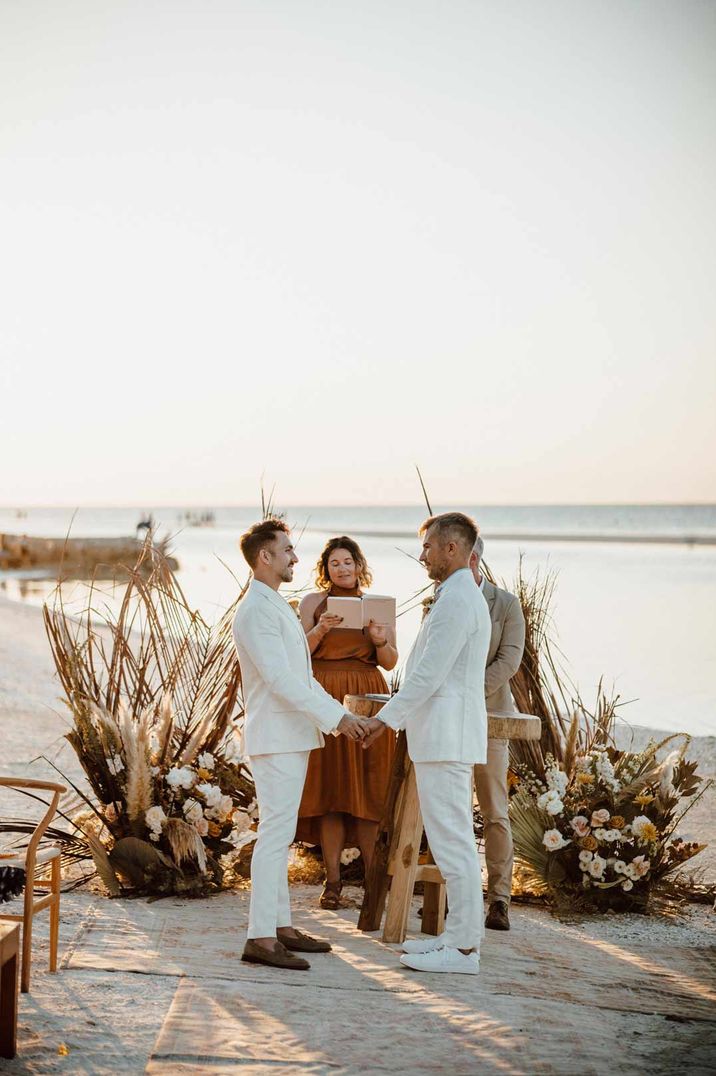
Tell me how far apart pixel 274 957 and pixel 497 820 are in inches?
54.0

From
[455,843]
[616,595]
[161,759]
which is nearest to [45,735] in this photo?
[161,759]

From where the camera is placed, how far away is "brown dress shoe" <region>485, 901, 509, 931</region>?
565 centimetres

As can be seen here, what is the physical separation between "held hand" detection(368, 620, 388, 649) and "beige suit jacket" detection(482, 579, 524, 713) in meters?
0.58

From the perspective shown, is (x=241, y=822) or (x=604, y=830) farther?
(x=241, y=822)

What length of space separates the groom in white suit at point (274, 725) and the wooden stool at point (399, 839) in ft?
1.41

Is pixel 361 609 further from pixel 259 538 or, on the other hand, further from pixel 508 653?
pixel 259 538

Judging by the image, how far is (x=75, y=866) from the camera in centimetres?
664

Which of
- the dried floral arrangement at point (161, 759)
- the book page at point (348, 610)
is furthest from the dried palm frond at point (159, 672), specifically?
the book page at point (348, 610)

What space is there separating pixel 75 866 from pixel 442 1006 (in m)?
2.87

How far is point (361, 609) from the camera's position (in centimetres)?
604

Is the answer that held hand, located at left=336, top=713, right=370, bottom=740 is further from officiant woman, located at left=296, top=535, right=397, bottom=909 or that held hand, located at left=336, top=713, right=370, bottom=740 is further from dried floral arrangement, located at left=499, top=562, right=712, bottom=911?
dried floral arrangement, located at left=499, top=562, right=712, bottom=911

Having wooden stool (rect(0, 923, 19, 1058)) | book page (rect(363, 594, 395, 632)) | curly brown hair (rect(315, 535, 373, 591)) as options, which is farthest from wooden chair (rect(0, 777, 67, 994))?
curly brown hair (rect(315, 535, 373, 591))

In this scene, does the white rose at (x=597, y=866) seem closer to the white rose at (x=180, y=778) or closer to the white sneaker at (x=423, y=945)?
the white sneaker at (x=423, y=945)

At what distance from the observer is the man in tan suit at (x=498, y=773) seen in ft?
18.7
